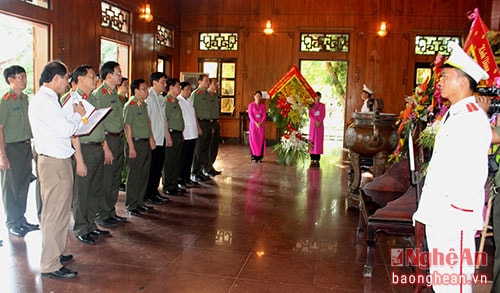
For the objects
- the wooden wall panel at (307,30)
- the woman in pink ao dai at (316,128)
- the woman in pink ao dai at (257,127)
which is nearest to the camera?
the woman in pink ao dai at (257,127)

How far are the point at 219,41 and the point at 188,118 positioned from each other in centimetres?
618

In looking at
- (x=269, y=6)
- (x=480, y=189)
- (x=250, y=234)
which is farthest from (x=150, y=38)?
(x=480, y=189)

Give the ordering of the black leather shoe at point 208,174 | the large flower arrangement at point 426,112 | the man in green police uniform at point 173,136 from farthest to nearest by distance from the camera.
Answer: the black leather shoe at point 208,174
the man in green police uniform at point 173,136
the large flower arrangement at point 426,112

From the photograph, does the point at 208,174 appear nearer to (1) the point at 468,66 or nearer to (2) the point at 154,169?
(2) the point at 154,169

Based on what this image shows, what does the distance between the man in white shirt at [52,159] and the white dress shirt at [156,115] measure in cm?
192

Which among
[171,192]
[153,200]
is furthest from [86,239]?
[171,192]

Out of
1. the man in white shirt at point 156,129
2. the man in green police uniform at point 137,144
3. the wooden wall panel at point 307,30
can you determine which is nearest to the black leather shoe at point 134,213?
the man in green police uniform at point 137,144

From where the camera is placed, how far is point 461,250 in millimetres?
2027

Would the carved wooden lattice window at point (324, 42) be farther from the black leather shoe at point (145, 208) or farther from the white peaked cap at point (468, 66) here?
the white peaked cap at point (468, 66)

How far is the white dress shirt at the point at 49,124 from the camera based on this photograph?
109 inches

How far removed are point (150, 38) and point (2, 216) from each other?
235 inches

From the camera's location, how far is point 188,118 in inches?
230

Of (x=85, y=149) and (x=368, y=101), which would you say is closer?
(x=85, y=149)

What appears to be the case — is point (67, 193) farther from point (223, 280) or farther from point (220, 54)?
point (220, 54)
